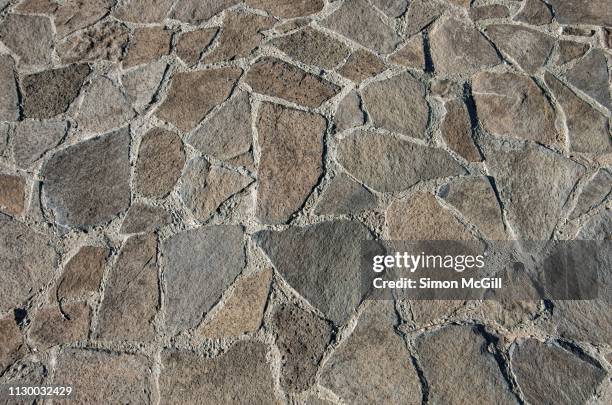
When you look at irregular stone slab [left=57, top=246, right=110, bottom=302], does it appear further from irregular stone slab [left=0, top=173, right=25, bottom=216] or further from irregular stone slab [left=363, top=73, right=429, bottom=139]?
irregular stone slab [left=363, top=73, right=429, bottom=139]

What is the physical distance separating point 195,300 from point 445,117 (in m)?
1.09

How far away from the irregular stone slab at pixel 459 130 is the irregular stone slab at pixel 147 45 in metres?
1.13

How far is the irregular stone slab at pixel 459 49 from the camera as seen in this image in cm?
A: 250

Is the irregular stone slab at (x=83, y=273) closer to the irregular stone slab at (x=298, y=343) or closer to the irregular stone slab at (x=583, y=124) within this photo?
the irregular stone slab at (x=298, y=343)

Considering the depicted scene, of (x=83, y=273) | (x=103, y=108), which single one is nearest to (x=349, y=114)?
(x=103, y=108)

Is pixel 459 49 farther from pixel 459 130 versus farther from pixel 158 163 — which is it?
pixel 158 163

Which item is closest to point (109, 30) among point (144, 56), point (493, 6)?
point (144, 56)

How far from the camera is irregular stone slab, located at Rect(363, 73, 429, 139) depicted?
2379 millimetres

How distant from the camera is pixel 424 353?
6.77 feet

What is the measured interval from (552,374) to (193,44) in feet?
5.84

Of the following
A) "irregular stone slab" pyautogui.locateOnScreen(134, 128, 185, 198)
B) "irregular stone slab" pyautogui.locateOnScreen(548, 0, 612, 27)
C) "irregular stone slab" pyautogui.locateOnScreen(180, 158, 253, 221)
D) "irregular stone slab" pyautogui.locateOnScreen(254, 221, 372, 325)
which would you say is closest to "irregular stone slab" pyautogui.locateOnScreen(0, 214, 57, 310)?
"irregular stone slab" pyautogui.locateOnScreen(134, 128, 185, 198)

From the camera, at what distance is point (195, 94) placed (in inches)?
99.2

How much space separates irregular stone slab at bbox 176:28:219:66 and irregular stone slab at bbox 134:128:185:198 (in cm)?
34

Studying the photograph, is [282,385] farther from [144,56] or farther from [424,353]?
[144,56]
